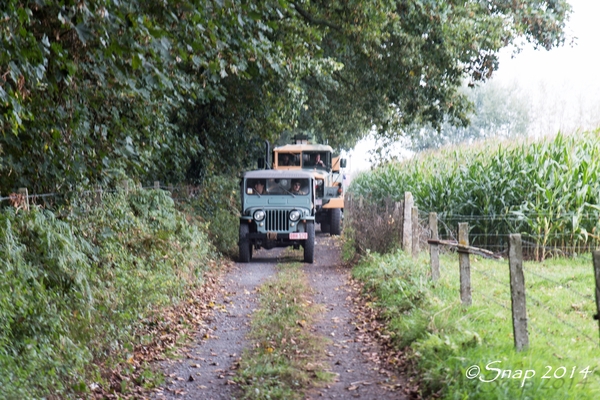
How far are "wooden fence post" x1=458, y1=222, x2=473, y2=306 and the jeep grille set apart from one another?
299 inches

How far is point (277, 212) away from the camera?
613 inches

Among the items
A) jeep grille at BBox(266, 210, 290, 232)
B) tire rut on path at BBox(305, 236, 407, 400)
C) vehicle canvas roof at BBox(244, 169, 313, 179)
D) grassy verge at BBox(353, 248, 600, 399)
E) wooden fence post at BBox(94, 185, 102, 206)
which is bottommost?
tire rut on path at BBox(305, 236, 407, 400)

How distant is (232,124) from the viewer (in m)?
19.6

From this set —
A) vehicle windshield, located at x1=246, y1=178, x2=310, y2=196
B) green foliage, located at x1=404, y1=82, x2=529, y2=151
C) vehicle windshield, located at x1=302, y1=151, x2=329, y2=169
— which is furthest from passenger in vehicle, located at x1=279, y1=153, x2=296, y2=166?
green foliage, located at x1=404, y1=82, x2=529, y2=151

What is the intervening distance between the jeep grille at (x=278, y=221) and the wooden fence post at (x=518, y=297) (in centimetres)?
951

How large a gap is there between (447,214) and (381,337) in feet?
23.6

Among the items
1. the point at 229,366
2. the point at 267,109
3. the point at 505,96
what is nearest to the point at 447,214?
the point at 267,109

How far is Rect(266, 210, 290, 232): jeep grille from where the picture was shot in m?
15.5

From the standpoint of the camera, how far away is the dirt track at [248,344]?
20.8 feet

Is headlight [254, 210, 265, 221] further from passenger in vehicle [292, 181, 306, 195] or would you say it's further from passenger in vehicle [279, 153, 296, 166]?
passenger in vehicle [279, 153, 296, 166]

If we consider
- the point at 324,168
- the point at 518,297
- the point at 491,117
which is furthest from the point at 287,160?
the point at 491,117

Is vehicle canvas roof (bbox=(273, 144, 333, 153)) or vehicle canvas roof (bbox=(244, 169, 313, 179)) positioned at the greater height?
vehicle canvas roof (bbox=(273, 144, 333, 153))

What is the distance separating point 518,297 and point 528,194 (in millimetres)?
7763

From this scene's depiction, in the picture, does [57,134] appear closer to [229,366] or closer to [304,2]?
[229,366]
